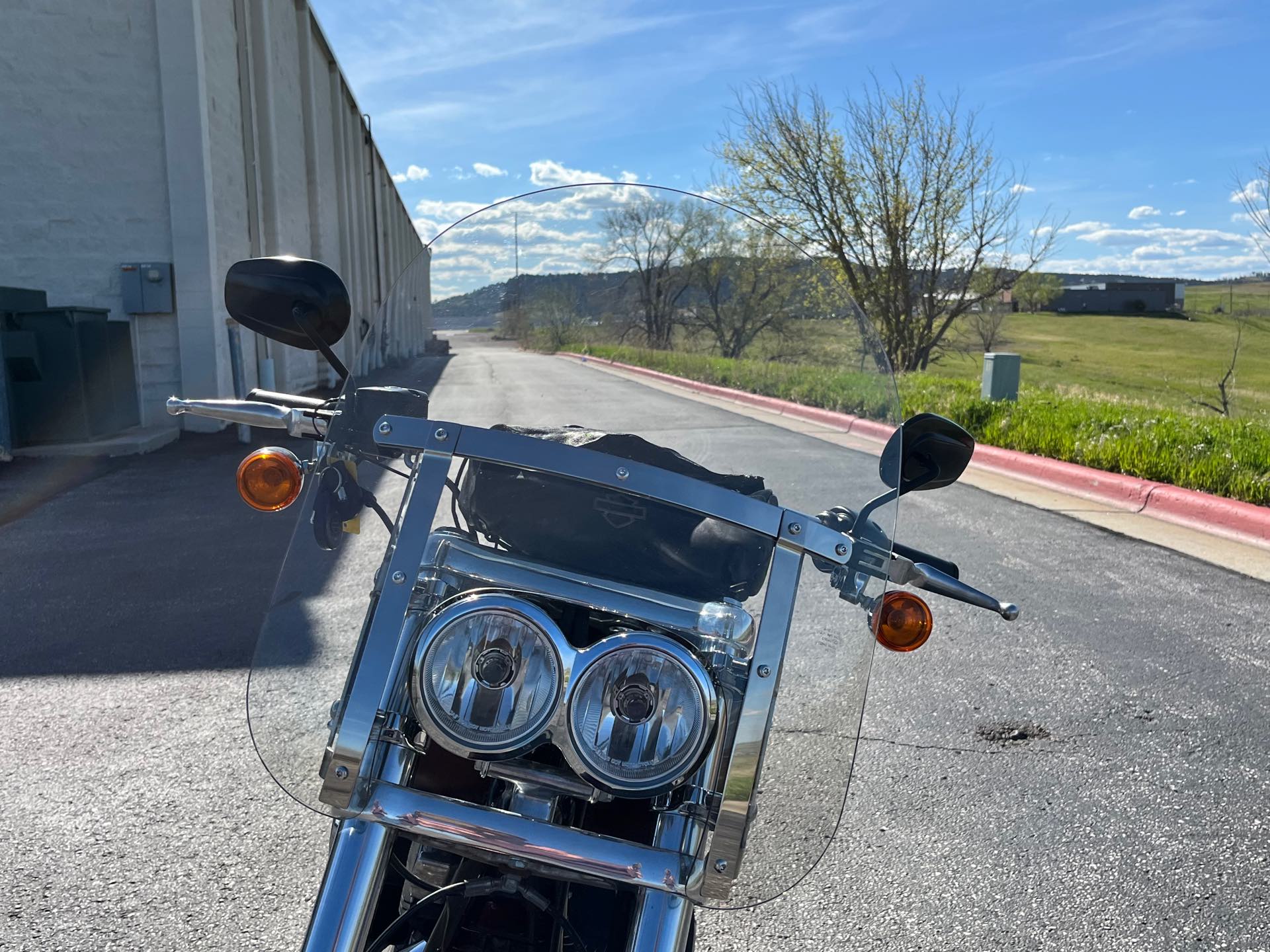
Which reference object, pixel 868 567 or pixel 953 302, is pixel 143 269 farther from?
pixel 953 302

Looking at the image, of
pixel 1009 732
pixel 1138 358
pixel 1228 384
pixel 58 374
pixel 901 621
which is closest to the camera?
pixel 901 621

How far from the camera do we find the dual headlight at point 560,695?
60.1 inches

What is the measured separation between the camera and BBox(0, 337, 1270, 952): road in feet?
8.56

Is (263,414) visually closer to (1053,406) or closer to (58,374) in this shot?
(58,374)

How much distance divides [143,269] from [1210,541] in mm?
10570

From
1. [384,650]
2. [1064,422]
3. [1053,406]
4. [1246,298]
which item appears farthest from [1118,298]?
[384,650]

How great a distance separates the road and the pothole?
26mm

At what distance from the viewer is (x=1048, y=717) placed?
410 centimetres

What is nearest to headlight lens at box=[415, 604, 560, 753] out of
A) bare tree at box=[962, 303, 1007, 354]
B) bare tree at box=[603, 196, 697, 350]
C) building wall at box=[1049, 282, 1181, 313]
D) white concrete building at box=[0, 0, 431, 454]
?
bare tree at box=[603, 196, 697, 350]

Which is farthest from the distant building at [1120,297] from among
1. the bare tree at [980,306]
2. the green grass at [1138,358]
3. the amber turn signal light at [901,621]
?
the amber turn signal light at [901,621]

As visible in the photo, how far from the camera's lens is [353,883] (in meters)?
1.57

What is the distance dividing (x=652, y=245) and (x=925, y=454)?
27.5 inches

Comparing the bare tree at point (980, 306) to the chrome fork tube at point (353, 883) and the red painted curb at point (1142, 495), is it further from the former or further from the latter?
the chrome fork tube at point (353, 883)

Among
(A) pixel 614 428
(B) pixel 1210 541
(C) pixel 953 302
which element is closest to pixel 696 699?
(A) pixel 614 428
